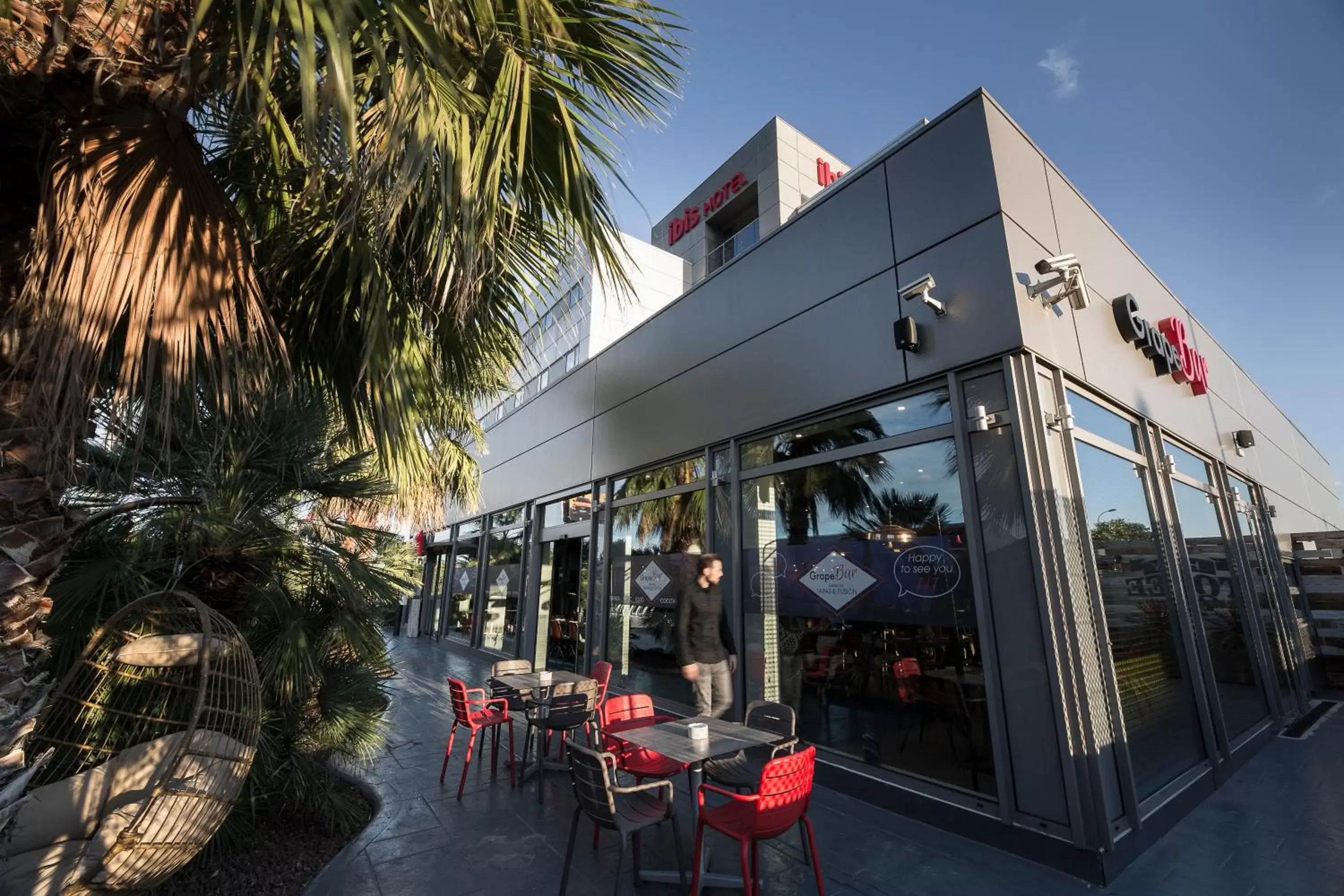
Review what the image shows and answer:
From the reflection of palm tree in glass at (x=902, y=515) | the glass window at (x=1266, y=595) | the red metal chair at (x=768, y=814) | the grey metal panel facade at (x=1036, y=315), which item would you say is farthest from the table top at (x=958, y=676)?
the glass window at (x=1266, y=595)

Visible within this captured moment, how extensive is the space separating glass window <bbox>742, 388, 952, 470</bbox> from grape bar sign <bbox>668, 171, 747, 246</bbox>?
39.0 feet

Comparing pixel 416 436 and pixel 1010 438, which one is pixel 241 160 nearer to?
pixel 416 436

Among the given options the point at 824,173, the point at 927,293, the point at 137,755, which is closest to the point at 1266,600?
the point at 927,293

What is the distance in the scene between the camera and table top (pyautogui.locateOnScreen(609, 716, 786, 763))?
3.19 m

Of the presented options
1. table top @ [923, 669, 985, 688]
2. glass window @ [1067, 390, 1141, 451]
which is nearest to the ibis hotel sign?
glass window @ [1067, 390, 1141, 451]

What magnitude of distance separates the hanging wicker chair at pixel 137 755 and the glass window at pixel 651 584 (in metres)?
4.06

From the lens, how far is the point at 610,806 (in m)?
2.81

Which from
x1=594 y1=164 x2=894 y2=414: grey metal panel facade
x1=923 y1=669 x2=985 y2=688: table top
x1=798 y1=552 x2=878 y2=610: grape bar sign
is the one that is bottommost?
x1=923 y1=669 x2=985 y2=688: table top

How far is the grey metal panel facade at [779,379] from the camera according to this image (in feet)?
15.9

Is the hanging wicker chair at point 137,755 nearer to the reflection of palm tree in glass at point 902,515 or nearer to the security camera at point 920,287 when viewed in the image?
the reflection of palm tree in glass at point 902,515

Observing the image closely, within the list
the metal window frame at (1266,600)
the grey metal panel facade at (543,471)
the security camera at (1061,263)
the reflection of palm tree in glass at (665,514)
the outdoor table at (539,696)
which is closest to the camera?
the security camera at (1061,263)

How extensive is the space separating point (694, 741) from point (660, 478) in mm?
4292

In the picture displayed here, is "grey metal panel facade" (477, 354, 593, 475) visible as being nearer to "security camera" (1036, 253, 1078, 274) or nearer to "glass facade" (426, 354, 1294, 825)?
"glass facade" (426, 354, 1294, 825)

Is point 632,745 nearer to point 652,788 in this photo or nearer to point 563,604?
point 652,788
